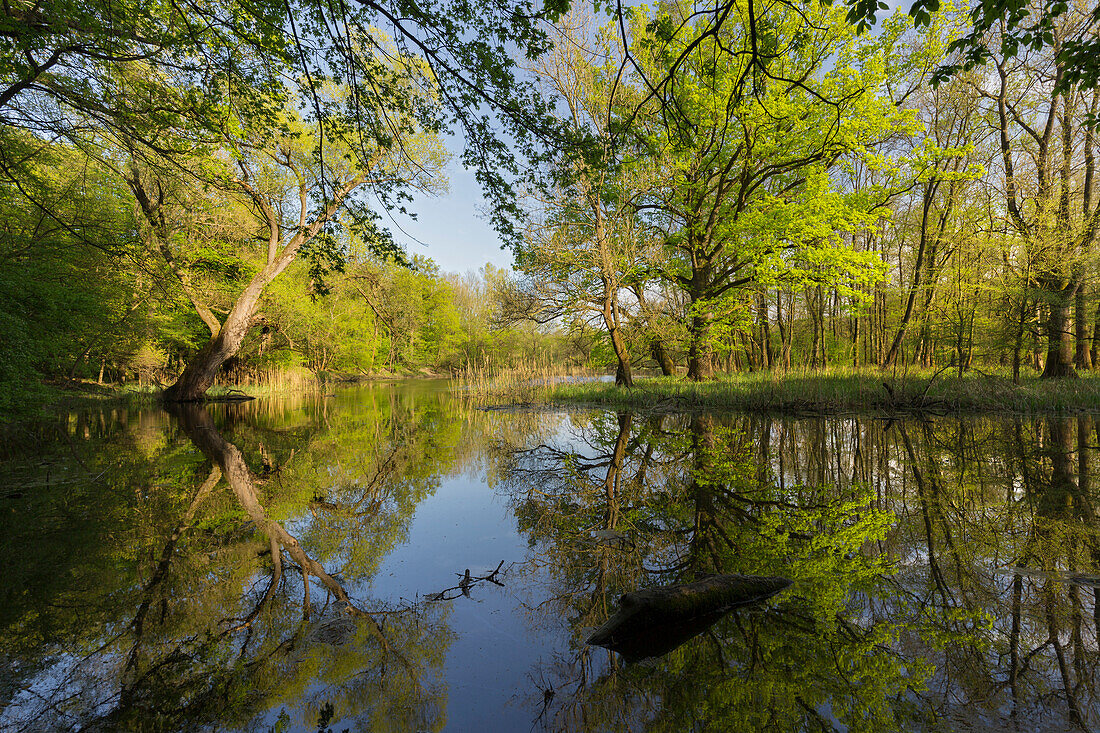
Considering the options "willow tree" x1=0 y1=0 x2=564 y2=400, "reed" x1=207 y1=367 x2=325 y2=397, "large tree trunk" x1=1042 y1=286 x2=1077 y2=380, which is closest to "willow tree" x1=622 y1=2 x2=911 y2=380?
"large tree trunk" x1=1042 y1=286 x2=1077 y2=380

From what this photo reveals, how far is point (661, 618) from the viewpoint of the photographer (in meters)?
2.18

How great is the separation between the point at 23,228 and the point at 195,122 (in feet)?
22.7

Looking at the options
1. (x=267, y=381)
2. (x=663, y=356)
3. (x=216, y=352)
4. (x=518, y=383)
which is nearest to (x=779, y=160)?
(x=663, y=356)

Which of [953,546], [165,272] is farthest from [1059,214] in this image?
[165,272]

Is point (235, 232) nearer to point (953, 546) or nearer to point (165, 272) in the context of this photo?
point (165, 272)

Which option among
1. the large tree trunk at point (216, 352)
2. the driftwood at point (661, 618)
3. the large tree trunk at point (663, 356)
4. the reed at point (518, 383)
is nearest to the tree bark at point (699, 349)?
the large tree trunk at point (663, 356)

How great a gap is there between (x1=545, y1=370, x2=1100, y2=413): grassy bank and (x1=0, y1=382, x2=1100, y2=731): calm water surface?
4.26 meters

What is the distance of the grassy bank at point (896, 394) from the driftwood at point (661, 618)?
9.57 metres

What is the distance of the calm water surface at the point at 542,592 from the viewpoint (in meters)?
1.72

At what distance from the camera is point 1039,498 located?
4.11m

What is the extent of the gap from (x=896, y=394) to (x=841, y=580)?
32.9 ft

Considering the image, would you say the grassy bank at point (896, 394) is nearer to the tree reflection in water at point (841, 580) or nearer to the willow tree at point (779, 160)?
the willow tree at point (779, 160)

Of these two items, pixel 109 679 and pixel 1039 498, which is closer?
pixel 109 679

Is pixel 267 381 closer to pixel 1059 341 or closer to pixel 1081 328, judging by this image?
pixel 1059 341
